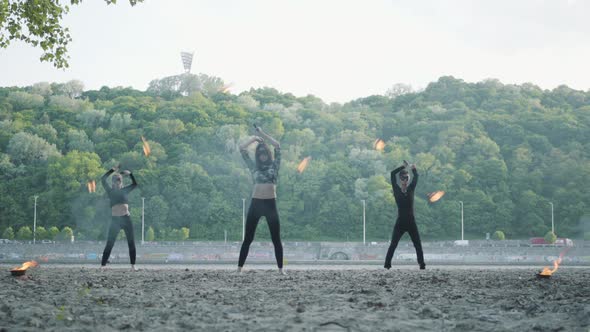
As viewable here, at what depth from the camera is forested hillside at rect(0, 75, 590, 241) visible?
87.0m

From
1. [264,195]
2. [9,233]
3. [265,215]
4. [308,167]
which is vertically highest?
[308,167]

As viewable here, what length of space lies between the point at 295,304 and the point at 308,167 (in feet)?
287

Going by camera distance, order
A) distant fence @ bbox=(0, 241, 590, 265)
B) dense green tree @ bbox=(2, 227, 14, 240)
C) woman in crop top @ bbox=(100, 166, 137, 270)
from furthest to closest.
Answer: dense green tree @ bbox=(2, 227, 14, 240)
distant fence @ bbox=(0, 241, 590, 265)
woman in crop top @ bbox=(100, 166, 137, 270)

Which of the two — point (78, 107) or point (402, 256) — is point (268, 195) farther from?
point (78, 107)

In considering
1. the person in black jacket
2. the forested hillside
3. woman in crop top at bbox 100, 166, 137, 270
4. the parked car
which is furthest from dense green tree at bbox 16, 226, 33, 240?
the person in black jacket

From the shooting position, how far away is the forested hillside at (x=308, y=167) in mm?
87000

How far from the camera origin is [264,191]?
11.8 meters

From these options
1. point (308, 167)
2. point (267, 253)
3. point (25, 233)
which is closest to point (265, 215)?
point (267, 253)

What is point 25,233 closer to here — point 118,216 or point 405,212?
point 118,216

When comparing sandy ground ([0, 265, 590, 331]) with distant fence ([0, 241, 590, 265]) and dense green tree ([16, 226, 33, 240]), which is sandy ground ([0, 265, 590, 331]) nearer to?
distant fence ([0, 241, 590, 265])

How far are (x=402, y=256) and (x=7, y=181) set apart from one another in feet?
189

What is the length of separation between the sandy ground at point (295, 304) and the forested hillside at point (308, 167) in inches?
2828

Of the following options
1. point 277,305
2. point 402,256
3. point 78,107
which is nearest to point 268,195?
point 277,305

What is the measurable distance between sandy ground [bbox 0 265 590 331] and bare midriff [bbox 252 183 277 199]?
5.88 ft
